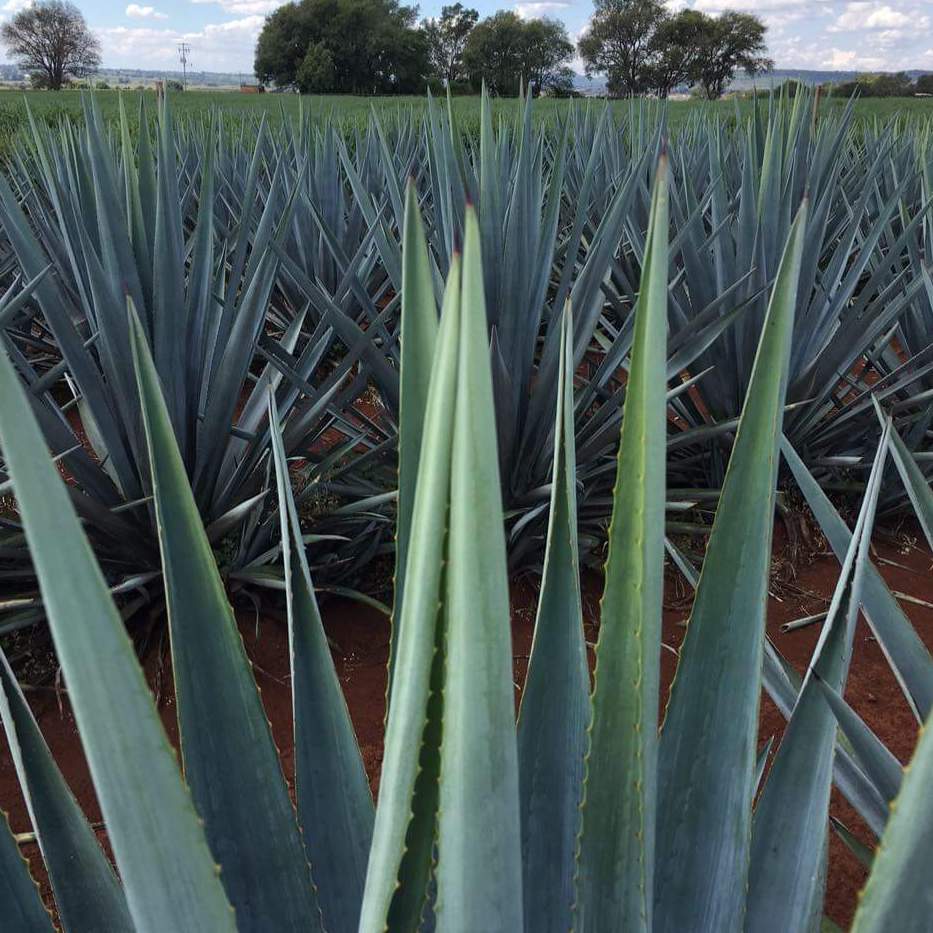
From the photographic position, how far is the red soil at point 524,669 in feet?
4.68

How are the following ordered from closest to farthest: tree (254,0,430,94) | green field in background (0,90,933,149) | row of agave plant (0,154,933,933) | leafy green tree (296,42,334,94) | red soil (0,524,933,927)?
row of agave plant (0,154,933,933), red soil (0,524,933,927), green field in background (0,90,933,149), leafy green tree (296,42,334,94), tree (254,0,430,94)

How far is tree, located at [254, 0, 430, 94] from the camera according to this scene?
133 feet

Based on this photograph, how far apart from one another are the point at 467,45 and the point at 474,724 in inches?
2057

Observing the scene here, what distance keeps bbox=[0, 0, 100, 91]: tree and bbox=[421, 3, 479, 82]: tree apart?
21.4 m

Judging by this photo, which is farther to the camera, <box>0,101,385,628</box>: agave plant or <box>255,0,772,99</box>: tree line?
<box>255,0,772,99</box>: tree line

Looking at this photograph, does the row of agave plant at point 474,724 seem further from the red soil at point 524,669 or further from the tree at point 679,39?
the tree at point 679,39

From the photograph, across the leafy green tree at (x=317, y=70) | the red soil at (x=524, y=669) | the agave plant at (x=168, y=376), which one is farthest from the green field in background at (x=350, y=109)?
the leafy green tree at (x=317, y=70)

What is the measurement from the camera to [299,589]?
27.0 inches

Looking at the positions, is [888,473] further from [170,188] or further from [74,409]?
[74,409]

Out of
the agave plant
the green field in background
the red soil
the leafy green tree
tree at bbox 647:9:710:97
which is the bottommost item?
the red soil

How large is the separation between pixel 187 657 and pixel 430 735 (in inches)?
8.6

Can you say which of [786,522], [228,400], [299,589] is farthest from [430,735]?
[786,522]

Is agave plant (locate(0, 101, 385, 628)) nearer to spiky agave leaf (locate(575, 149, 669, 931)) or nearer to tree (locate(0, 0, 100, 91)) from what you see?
spiky agave leaf (locate(575, 149, 669, 931))

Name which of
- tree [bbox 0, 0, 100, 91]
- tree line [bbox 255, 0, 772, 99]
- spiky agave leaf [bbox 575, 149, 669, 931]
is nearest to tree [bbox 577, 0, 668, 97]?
tree line [bbox 255, 0, 772, 99]
